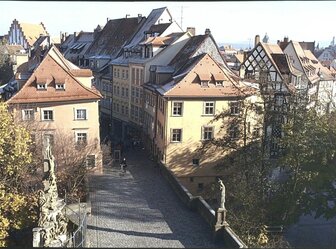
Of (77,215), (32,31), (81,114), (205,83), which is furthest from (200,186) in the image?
(32,31)

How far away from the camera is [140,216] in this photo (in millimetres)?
19656

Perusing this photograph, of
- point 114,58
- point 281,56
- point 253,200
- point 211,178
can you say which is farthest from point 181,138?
point 114,58

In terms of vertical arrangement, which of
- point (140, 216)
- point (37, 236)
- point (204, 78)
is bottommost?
point (140, 216)

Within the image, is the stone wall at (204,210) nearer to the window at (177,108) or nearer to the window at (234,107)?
the window at (177,108)

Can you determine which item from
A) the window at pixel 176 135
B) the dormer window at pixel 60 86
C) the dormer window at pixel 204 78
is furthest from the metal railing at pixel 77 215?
the dormer window at pixel 204 78

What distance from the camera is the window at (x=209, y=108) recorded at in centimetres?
2861

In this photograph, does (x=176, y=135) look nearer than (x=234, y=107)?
No

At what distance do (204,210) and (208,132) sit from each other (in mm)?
10740

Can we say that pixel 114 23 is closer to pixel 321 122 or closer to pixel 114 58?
pixel 114 58

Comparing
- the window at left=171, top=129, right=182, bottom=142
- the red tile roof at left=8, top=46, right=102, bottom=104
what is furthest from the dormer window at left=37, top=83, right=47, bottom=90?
the window at left=171, top=129, right=182, bottom=142

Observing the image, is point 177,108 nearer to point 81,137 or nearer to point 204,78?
point 204,78

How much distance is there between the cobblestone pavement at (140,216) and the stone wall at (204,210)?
12.1 inches

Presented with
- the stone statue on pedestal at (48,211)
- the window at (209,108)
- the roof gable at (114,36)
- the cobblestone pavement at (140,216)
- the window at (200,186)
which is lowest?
the window at (200,186)

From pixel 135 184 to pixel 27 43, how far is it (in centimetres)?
5041
